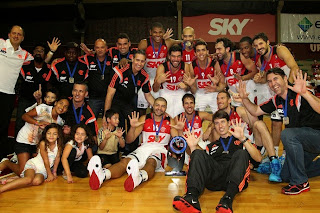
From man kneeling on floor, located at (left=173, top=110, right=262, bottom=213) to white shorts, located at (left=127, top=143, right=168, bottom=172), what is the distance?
0.91m

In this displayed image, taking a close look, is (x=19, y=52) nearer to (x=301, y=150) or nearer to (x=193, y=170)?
(x=193, y=170)

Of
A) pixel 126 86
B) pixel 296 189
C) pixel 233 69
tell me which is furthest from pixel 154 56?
pixel 296 189

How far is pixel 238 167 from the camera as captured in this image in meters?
3.42

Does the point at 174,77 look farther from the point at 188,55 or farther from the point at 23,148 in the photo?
the point at 23,148

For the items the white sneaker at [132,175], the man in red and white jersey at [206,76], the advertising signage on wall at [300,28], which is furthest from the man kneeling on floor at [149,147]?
the advertising signage on wall at [300,28]

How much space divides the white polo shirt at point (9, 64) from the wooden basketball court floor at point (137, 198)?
210 cm

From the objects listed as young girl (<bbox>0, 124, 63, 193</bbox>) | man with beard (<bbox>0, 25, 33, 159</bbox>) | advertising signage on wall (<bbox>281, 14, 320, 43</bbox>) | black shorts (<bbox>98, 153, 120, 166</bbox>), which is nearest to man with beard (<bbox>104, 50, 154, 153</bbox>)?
black shorts (<bbox>98, 153, 120, 166</bbox>)

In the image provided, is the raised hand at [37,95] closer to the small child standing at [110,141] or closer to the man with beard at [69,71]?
the man with beard at [69,71]

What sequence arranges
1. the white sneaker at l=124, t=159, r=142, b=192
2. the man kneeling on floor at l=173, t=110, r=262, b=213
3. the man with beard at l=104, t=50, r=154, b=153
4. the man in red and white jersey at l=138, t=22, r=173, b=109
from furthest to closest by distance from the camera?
the man in red and white jersey at l=138, t=22, r=173, b=109, the man with beard at l=104, t=50, r=154, b=153, the white sneaker at l=124, t=159, r=142, b=192, the man kneeling on floor at l=173, t=110, r=262, b=213

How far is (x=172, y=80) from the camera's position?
5762 millimetres

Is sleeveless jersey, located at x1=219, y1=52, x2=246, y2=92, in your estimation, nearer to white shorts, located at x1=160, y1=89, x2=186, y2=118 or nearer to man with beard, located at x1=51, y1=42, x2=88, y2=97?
white shorts, located at x1=160, y1=89, x2=186, y2=118

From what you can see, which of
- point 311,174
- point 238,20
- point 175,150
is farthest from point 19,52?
point 238,20

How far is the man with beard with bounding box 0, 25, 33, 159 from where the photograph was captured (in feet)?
16.9

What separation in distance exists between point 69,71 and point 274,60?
382 cm
